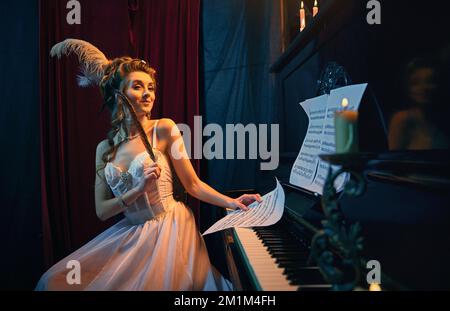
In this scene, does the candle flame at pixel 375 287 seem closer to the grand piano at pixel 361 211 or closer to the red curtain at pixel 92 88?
the grand piano at pixel 361 211

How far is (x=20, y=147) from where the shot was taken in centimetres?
278

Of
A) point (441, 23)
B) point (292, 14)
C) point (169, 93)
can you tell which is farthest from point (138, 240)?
point (292, 14)

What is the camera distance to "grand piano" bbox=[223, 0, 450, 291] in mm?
641

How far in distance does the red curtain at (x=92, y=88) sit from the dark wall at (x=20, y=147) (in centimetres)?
17

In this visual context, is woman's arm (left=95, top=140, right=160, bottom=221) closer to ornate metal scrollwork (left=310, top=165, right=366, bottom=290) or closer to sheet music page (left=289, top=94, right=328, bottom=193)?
sheet music page (left=289, top=94, right=328, bottom=193)

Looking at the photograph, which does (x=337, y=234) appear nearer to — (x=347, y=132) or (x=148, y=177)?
(x=347, y=132)

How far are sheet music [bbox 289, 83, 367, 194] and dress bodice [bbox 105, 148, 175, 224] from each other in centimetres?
58

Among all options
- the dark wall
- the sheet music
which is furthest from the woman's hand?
the dark wall

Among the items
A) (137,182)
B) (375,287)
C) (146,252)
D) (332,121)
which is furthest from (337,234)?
(137,182)
